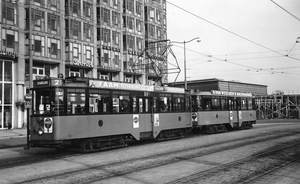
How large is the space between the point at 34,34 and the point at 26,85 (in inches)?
216

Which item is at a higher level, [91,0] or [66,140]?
[91,0]

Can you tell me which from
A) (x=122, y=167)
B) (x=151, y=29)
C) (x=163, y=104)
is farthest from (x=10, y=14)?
(x=122, y=167)

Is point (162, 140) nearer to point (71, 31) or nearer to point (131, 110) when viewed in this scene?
point (131, 110)

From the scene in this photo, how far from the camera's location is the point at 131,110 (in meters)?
15.4

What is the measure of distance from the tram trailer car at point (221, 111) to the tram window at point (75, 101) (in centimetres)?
1053

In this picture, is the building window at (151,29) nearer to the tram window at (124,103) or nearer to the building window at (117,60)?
the building window at (117,60)

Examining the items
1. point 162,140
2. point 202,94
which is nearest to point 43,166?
point 162,140

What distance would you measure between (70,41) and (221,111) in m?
20.8

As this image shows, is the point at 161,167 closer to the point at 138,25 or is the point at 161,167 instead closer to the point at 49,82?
the point at 49,82

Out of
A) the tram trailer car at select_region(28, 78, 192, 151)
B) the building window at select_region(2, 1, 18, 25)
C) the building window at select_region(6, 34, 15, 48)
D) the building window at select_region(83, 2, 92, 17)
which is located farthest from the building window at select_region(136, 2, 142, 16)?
the tram trailer car at select_region(28, 78, 192, 151)

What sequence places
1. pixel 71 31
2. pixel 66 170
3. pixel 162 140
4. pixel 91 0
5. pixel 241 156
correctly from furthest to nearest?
pixel 91 0, pixel 71 31, pixel 162 140, pixel 241 156, pixel 66 170

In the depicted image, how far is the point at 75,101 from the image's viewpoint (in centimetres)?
1269

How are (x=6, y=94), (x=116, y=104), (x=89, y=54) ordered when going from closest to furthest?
(x=116, y=104) → (x=6, y=94) → (x=89, y=54)

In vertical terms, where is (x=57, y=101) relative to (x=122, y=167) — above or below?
above
